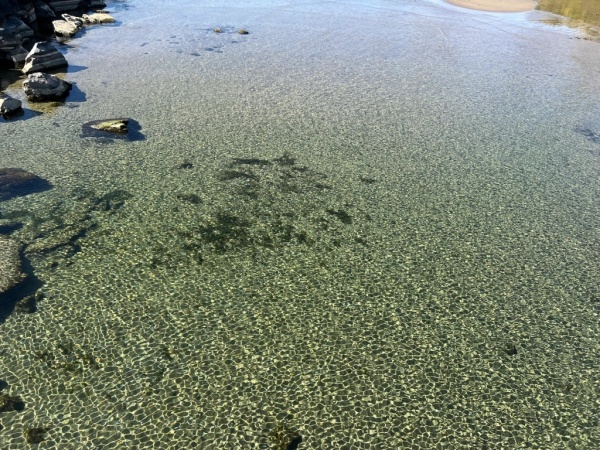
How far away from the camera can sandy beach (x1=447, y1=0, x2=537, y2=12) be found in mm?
26062

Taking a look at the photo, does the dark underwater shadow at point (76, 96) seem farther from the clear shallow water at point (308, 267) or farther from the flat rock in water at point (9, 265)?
the flat rock in water at point (9, 265)

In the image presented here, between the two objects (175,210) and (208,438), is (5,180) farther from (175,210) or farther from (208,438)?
(208,438)

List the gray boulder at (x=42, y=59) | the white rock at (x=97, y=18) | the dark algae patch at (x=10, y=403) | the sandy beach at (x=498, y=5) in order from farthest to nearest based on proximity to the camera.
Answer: the sandy beach at (x=498, y=5) < the white rock at (x=97, y=18) < the gray boulder at (x=42, y=59) < the dark algae patch at (x=10, y=403)

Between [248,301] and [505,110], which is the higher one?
[505,110]

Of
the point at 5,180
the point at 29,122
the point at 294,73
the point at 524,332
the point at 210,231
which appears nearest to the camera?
the point at 524,332

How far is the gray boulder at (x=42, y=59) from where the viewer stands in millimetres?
13656

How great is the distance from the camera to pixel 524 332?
6.03m

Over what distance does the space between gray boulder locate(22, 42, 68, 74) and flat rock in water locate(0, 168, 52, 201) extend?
6.46 metres

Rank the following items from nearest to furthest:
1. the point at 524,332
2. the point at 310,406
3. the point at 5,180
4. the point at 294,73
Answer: the point at 310,406, the point at 524,332, the point at 5,180, the point at 294,73

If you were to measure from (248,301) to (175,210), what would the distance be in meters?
2.50

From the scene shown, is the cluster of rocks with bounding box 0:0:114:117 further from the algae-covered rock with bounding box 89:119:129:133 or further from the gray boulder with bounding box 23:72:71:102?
the algae-covered rock with bounding box 89:119:129:133

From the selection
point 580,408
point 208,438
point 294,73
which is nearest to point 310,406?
point 208,438

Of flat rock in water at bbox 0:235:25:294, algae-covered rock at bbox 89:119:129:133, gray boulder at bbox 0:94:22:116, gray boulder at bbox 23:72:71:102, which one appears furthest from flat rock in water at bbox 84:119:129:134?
flat rock in water at bbox 0:235:25:294

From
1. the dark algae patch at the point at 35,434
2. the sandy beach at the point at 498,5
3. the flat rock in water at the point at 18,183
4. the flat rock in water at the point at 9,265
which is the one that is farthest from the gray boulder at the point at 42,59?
the sandy beach at the point at 498,5
